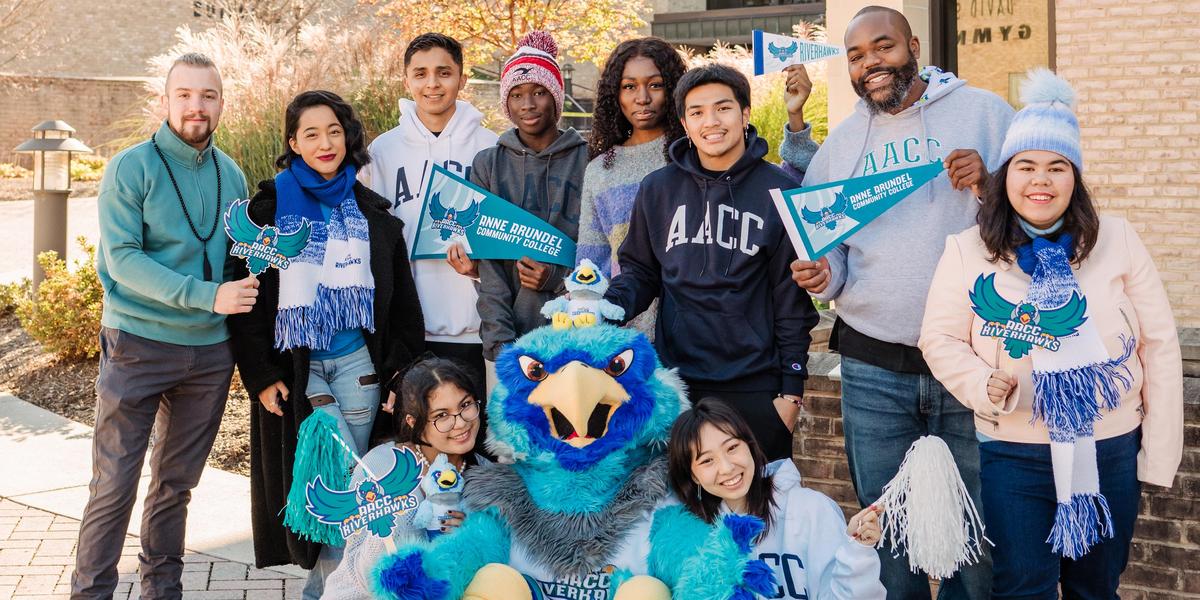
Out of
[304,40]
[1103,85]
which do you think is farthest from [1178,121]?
[304,40]

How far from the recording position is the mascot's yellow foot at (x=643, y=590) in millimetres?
3074

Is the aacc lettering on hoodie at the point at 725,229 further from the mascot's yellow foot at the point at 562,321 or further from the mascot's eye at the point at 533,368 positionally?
the mascot's eye at the point at 533,368

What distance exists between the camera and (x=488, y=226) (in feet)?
13.5

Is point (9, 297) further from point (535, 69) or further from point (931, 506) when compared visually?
point (931, 506)

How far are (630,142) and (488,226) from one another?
60 cm

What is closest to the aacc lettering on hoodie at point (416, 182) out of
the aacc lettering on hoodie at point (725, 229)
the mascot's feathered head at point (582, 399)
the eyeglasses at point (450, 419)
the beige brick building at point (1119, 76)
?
the eyeglasses at point (450, 419)

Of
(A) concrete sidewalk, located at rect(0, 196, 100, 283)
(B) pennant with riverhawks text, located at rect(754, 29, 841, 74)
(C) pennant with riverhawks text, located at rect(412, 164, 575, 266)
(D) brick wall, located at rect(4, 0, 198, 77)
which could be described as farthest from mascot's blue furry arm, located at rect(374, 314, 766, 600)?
(D) brick wall, located at rect(4, 0, 198, 77)

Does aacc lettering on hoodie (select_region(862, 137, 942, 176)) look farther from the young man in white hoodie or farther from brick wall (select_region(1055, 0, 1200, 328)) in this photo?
brick wall (select_region(1055, 0, 1200, 328))

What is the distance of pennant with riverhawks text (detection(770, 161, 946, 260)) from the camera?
347cm

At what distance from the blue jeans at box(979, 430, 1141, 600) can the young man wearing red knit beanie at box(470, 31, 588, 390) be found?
5.61 feet

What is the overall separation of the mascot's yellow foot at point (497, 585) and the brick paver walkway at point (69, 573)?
6.75ft

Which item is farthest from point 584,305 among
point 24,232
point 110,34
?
point 110,34

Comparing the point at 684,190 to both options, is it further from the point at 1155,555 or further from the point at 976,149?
the point at 1155,555

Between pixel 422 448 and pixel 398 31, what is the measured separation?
1271 cm
